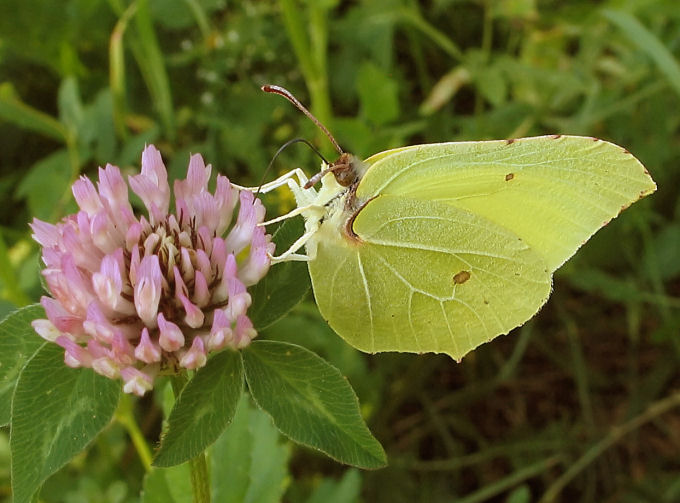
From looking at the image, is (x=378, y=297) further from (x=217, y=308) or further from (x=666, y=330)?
(x=666, y=330)

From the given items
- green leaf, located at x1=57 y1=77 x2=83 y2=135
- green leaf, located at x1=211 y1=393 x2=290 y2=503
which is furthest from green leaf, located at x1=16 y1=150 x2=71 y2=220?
green leaf, located at x1=211 y1=393 x2=290 y2=503

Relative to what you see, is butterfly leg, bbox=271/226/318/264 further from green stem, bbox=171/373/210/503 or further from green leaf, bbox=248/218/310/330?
green stem, bbox=171/373/210/503

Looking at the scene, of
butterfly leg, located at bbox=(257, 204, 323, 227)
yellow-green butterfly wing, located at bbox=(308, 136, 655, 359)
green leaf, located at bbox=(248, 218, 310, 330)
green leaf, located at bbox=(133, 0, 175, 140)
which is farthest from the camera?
green leaf, located at bbox=(133, 0, 175, 140)

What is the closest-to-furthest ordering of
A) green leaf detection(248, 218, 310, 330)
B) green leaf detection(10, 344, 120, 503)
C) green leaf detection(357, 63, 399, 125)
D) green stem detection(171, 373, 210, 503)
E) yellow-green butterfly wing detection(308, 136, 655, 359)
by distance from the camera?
green leaf detection(10, 344, 120, 503), green stem detection(171, 373, 210, 503), green leaf detection(248, 218, 310, 330), yellow-green butterfly wing detection(308, 136, 655, 359), green leaf detection(357, 63, 399, 125)

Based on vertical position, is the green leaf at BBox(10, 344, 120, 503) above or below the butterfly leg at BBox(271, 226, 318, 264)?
above

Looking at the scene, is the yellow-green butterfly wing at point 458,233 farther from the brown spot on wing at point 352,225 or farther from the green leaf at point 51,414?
the green leaf at point 51,414

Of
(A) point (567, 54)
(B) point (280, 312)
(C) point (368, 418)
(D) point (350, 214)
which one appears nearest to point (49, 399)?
(B) point (280, 312)

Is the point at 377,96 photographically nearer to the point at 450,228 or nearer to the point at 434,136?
the point at 434,136
